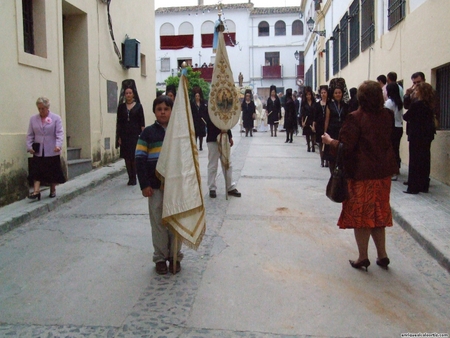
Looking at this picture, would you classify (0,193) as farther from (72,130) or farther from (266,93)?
(266,93)

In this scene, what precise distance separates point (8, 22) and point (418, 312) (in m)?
6.93

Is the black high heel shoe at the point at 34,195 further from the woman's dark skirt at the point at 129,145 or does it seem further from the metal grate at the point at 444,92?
the metal grate at the point at 444,92

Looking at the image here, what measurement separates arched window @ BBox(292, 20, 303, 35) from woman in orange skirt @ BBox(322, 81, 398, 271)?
4866 cm

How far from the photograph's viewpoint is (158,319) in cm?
367

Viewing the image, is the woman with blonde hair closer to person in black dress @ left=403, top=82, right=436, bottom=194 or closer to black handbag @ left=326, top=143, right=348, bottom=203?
black handbag @ left=326, top=143, right=348, bottom=203

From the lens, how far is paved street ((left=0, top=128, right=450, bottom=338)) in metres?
3.59

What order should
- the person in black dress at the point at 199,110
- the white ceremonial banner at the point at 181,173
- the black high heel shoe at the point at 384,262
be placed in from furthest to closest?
the person in black dress at the point at 199,110, the black high heel shoe at the point at 384,262, the white ceremonial banner at the point at 181,173

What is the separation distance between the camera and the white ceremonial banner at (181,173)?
439 cm

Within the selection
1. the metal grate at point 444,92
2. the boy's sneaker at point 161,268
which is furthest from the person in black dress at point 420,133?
A: the boy's sneaker at point 161,268

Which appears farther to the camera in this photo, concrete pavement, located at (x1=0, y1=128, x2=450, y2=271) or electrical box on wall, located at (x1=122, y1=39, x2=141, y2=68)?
electrical box on wall, located at (x1=122, y1=39, x2=141, y2=68)

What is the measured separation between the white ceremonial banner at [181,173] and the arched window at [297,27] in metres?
48.9

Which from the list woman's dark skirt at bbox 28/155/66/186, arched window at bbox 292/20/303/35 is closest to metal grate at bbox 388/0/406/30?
woman's dark skirt at bbox 28/155/66/186

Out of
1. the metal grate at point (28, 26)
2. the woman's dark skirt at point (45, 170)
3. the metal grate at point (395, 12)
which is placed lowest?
the woman's dark skirt at point (45, 170)

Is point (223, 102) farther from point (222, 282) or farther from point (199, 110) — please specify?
point (199, 110)
